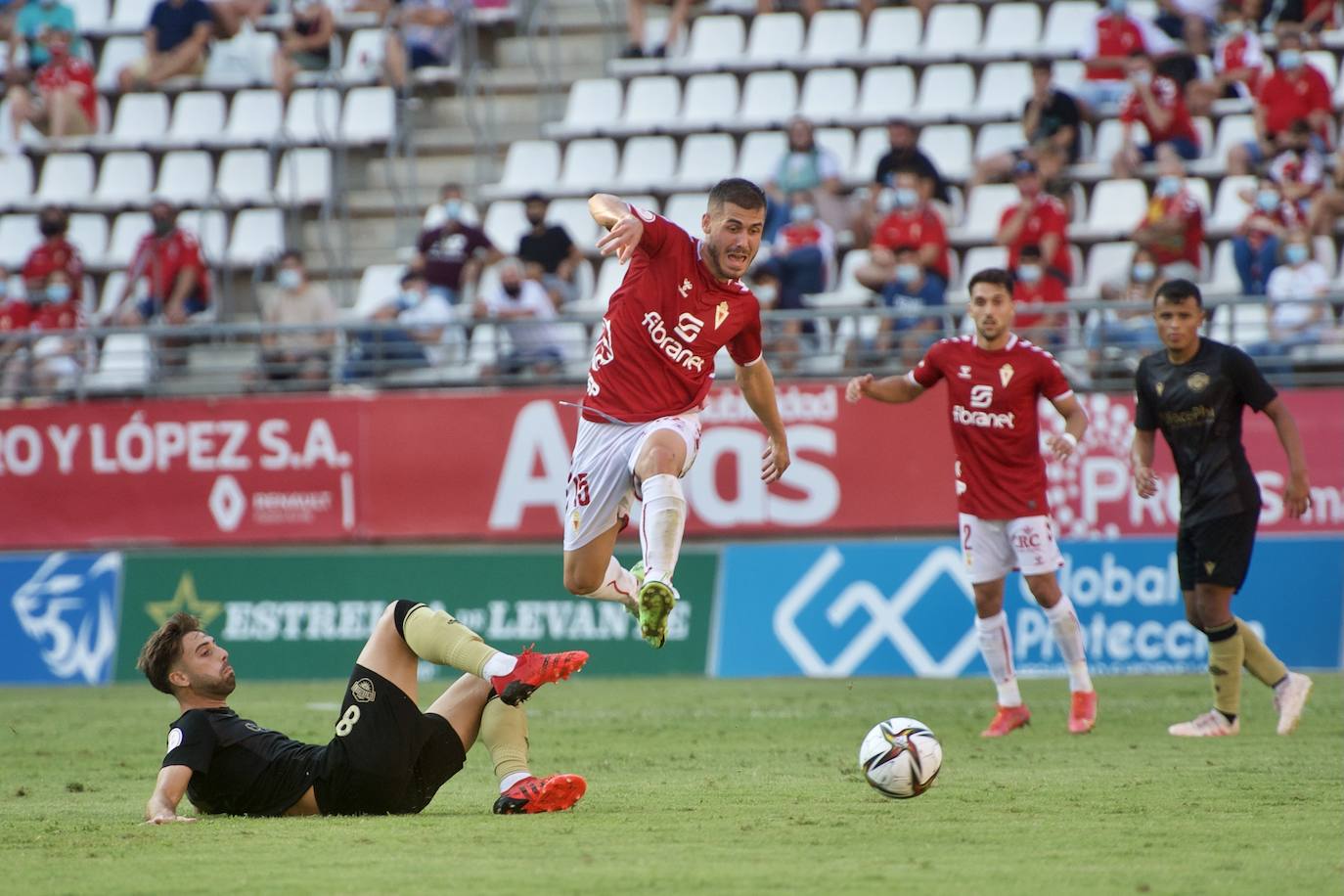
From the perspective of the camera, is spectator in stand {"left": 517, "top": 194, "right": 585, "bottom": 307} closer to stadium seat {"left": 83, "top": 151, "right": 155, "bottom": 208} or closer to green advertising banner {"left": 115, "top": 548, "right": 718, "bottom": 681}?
green advertising banner {"left": 115, "top": 548, "right": 718, "bottom": 681}

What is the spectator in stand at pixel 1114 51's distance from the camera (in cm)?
1983

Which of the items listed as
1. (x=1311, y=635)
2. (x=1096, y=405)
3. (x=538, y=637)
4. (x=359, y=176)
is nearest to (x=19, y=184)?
(x=359, y=176)

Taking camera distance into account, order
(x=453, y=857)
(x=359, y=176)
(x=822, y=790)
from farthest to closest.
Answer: (x=359, y=176), (x=822, y=790), (x=453, y=857)

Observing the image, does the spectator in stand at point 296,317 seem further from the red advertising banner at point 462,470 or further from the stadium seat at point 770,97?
the stadium seat at point 770,97

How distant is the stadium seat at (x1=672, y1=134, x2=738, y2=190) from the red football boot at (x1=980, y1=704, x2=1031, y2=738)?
34.7ft

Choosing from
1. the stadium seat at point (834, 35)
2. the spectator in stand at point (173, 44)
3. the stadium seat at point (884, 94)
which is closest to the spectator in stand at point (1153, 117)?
the stadium seat at point (884, 94)

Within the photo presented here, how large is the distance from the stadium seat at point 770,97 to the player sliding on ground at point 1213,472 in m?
11.1

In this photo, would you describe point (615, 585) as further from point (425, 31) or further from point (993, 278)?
point (425, 31)

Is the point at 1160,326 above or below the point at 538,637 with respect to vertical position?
above

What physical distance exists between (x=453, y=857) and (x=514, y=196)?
15.6 m

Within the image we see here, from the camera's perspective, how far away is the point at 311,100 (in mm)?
23406

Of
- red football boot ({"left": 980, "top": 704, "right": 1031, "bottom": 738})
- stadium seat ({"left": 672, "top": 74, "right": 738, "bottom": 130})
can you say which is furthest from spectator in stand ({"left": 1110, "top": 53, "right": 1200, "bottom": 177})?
red football boot ({"left": 980, "top": 704, "right": 1031, "bottom": 738})

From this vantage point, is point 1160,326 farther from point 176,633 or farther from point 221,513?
point 221,513

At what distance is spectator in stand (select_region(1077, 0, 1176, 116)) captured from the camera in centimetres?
1983
